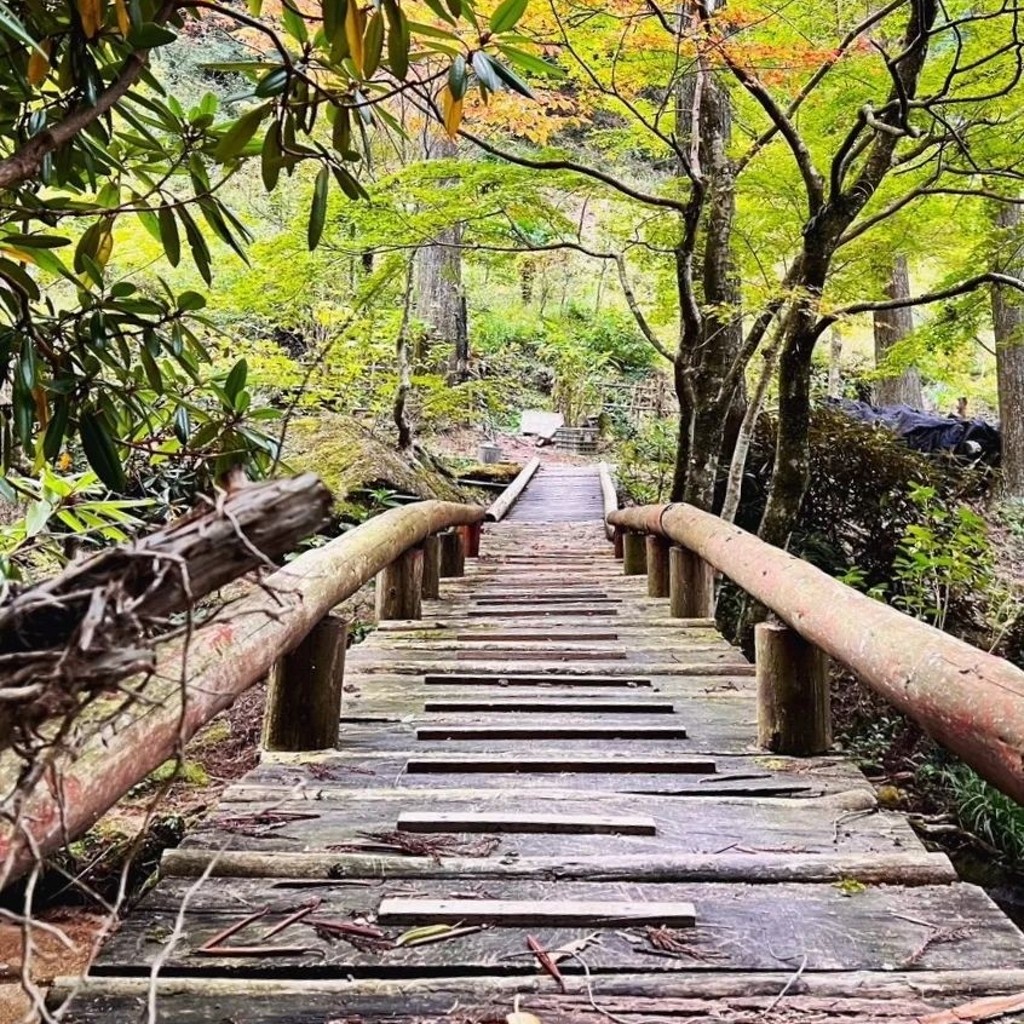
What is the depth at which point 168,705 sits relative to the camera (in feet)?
4.71

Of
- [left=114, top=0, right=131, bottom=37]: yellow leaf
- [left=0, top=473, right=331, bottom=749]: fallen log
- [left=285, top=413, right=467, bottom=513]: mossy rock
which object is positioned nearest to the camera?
[left=0, top=473, right=331, bottom=749]: fallen log

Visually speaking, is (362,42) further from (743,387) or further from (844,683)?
(743,387)

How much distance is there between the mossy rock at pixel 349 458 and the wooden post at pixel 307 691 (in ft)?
17.4

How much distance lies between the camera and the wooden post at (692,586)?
4.84 meters

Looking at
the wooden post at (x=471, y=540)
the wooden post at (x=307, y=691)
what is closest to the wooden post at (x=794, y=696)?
the wooden post at (x=307, y=691)

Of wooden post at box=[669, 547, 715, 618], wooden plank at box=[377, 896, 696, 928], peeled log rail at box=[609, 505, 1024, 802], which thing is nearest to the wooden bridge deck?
wooden plank at box=[377, 896, 696, 928]

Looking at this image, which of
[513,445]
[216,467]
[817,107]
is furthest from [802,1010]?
[513,445]

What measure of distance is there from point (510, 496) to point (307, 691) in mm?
10481

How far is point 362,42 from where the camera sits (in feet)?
5.90

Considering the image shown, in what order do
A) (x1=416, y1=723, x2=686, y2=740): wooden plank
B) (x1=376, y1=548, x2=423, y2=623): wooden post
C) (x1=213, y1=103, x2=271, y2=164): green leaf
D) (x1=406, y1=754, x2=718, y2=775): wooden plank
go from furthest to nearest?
(x1=376, y1=548, x2=423, y2=623): wooden post → (x1=416, y1=723, x2=686, y2=740): wooden plank → (x1=406, y1=754, x2=718, y2=775): wooden plank → (x1=213, y1=103, x2=271, y2=164): green leaf

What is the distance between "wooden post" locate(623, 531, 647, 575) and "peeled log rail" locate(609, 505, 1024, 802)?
13.2 feet

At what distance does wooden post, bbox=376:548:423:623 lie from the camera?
4586mm

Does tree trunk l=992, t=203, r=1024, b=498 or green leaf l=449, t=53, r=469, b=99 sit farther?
tree trunk l=992, t=203, r=1024, b=498

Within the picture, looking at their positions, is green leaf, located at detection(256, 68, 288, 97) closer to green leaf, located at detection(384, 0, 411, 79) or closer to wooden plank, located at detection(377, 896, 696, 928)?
green leaf, located at detection(384, 0, 411, 79)
